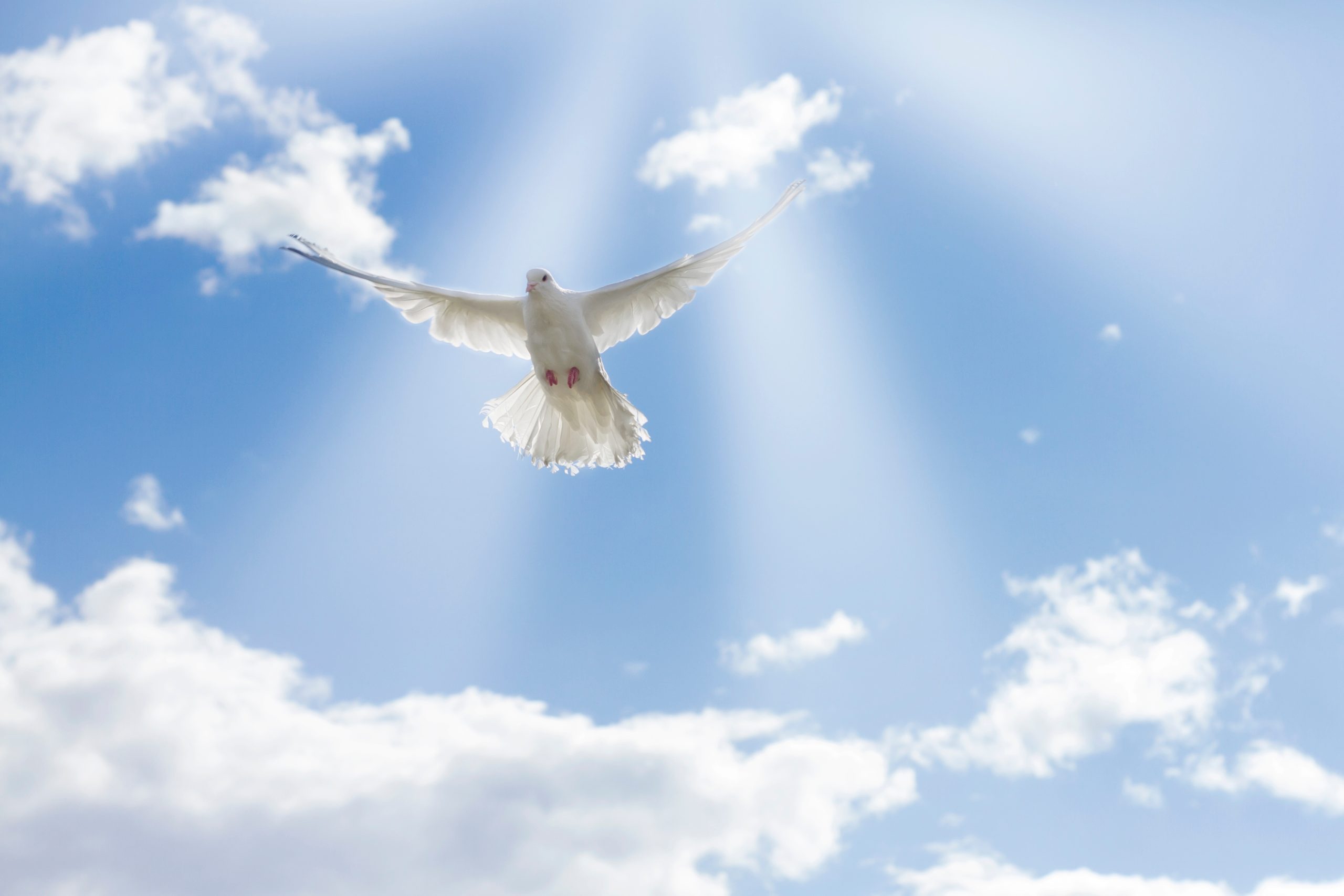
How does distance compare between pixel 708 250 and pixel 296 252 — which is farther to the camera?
pixel 708 250

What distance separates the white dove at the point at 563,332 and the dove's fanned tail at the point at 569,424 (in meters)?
0.01

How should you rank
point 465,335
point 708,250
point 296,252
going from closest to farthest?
point 296,252
point 708,250
point 465,335

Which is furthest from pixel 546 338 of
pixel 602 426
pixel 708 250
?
pixel 708 250

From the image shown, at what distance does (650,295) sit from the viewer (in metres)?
16.6

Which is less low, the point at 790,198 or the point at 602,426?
the point at 790,198

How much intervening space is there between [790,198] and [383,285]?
5.80 metres

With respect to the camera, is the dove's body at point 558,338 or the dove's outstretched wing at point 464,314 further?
the dove's outstretched wing at point 464,314

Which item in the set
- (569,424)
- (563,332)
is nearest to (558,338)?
(563,332)

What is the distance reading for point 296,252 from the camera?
1456 centimetres

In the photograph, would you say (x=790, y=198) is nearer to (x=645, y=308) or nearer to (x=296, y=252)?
(x=645, y=308)

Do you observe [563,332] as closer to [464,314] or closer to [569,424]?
[569,424]

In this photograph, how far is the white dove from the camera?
15.3 m

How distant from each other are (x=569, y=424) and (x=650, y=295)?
2212 mm

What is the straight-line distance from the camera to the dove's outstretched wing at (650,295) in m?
15.9
